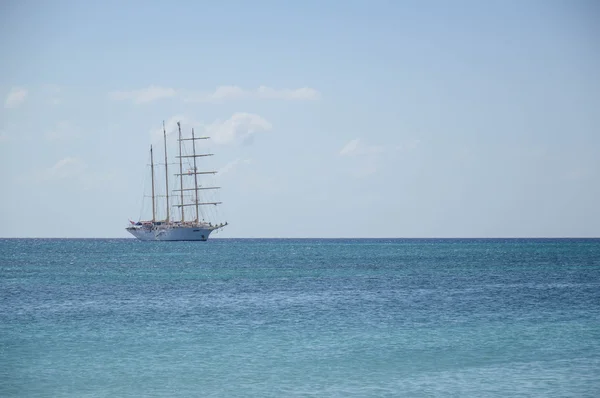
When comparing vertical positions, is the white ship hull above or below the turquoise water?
above

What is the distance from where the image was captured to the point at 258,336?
34.2 metres

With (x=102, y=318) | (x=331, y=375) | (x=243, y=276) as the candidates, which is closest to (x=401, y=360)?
(x=331, y=375)

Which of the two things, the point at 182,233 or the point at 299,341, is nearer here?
the point at 299,341

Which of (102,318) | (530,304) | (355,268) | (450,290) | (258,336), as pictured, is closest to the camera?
(258,336)

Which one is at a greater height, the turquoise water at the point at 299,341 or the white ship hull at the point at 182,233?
the white ship hull at the point at 182,233

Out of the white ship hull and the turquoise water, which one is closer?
the turquoise water

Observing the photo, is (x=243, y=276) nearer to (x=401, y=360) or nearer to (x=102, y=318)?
(x=102, y=318)

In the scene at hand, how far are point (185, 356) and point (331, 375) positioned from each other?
22.4ft

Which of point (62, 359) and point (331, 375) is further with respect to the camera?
point (62, 359)

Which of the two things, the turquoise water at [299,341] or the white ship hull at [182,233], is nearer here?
the turquoise water at [299,341]

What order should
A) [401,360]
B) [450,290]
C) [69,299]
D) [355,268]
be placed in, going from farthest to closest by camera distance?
[355,268]
[450,290]
[69,299]
[401,360]

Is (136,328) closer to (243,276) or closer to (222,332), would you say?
(222,332)

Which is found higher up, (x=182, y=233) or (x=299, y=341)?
(x=182, y=233)

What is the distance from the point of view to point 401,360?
1138 inches
